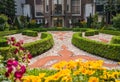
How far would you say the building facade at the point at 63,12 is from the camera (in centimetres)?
4497

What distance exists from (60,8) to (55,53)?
89.9 feet

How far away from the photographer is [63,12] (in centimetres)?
4544

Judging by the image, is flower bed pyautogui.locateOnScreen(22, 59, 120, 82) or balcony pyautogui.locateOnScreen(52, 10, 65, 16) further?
balcony pyautogui.locateOnScreen(52, 10, 65, 16)

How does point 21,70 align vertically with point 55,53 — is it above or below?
above

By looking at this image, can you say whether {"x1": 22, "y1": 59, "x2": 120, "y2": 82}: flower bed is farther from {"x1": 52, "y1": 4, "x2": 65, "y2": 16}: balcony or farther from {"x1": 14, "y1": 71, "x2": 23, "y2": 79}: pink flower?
{"x1": 52, "y1": 4, "x2": 65, "y2": 16}: balcony

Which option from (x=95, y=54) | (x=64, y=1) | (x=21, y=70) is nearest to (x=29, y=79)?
(x=21, y=70)

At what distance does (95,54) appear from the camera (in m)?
18.0

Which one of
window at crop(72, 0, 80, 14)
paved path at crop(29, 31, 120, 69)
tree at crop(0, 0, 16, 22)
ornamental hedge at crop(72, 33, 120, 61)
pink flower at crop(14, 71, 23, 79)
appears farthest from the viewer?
window at crop(72, 0, 80, 14)

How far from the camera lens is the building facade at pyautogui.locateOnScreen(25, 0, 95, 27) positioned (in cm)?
4497

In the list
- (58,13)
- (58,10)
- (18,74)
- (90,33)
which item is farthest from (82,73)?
(58,10)

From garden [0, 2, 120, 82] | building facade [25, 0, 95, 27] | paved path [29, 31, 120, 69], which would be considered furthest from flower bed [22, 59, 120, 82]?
building facade [25, 0, 95, 27]

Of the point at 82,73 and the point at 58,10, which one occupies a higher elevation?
the point at 58,10

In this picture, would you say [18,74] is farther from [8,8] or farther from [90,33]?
[8,8]

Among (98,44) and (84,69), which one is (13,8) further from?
(84,69)
